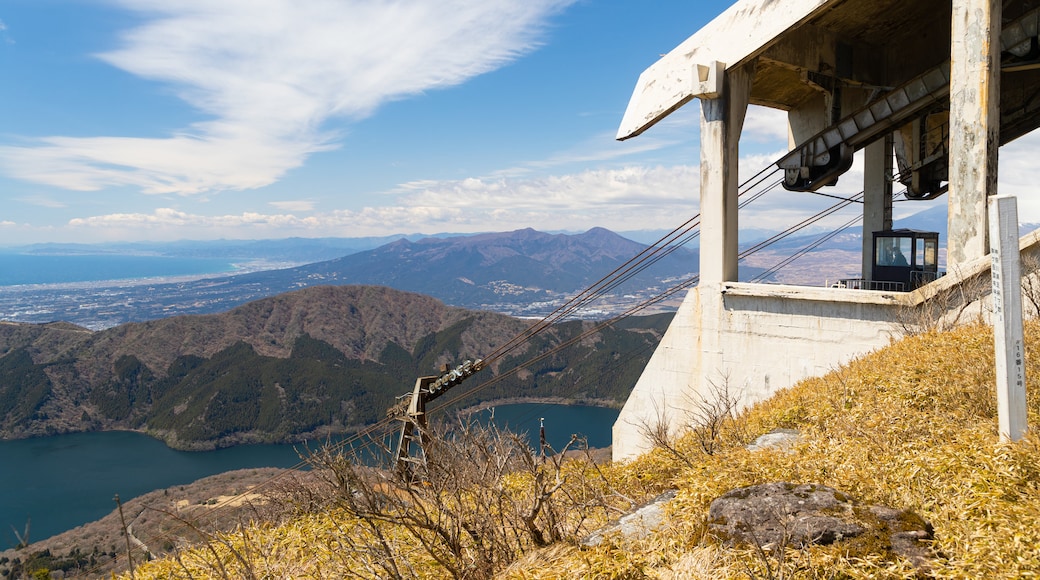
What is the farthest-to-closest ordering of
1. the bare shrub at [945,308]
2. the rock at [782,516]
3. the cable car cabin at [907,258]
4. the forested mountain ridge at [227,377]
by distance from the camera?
the forested mountain ridge at [227,377]
the cable car cabin at [907,258]
the bare shrub at [945,308]
the rock at [782,516]

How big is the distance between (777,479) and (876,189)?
1563 cm

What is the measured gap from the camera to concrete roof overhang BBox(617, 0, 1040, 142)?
1259 cm

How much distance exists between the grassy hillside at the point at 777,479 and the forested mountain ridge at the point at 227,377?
131119 mm

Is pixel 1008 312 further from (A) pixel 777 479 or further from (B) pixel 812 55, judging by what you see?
(B) pixel 812 55

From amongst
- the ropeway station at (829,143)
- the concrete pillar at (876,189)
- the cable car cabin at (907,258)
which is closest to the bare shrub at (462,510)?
the ropeway station at (829,143)

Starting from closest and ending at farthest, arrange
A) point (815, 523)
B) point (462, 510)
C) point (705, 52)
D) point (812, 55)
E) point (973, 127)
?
1. point (815, 523)
2. point (462, 510)
3. point (973, 127)
4. point (705, 52)
5. point (812, 55)

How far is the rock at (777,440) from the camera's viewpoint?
21.8 feet

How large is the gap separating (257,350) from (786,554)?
639 ft

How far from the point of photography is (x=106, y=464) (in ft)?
412

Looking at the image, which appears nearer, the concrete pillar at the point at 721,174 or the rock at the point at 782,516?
the rock at the point at 782,516

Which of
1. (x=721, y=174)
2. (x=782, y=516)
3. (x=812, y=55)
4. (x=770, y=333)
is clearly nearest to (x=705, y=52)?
(x=721, y=174)

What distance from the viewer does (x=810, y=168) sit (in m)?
18.1

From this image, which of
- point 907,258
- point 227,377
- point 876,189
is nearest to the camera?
point 907,258

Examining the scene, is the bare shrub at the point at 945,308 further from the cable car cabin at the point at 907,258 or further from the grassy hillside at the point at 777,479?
the cable car cabin at the point at 907,258
